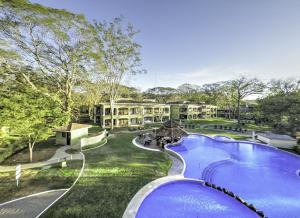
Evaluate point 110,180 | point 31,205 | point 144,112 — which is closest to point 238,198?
point 110,180

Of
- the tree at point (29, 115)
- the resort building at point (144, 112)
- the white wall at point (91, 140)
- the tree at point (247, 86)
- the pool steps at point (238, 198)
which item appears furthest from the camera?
the tree at point (247, 86)

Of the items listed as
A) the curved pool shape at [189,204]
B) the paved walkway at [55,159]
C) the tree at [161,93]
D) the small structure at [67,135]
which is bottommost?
the curved pool shape at [189,204]

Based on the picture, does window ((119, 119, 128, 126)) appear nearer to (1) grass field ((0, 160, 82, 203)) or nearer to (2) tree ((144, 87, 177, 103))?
(1) grass field ((0, 160, 82, 203))

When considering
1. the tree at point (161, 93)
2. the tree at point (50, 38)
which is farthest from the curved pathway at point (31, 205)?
the tree at point (161, 93)

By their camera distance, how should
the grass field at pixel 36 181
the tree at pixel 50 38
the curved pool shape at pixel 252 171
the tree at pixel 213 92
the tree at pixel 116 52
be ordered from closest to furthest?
the grass field at pixel 36 181
the curved pool shape at pixel 252 171
the tree at pixel 50 38
the tree at pixel 116 52
the tree at pixel 213 92

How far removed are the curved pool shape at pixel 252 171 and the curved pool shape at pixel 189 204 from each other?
134 centimetres

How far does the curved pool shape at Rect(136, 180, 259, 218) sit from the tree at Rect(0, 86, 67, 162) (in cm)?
1061

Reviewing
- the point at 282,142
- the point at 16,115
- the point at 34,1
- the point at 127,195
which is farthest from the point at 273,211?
the point at 34,1

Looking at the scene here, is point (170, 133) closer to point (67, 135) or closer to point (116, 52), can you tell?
point (67, 135)

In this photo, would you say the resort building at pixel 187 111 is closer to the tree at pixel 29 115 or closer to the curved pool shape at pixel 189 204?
the tree at pixel 29 115

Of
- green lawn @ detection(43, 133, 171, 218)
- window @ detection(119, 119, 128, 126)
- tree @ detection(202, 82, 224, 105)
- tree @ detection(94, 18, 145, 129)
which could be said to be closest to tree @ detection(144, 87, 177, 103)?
tree @ detection(202, 82, 224, 105)

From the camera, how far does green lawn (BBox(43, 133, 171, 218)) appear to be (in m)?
7.37

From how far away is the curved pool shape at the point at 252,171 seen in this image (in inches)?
353

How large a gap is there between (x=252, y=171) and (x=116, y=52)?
2490 centimetres
